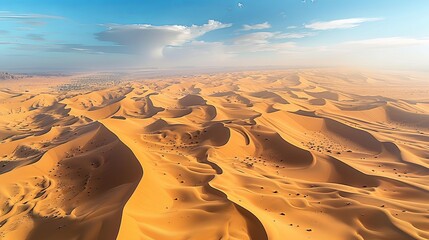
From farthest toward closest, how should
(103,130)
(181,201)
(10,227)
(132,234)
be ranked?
(103,130), (181,201), (10,227), (132,234)

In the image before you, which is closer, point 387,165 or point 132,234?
point 132,234

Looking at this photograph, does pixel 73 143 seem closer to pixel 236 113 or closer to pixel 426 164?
pixel 236 113

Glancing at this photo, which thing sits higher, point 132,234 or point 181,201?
point 132,234

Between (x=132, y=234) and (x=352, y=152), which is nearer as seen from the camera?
(x=132, y=234)

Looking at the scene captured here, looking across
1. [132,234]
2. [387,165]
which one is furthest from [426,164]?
[132,234]

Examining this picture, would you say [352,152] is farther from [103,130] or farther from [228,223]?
[103,130]

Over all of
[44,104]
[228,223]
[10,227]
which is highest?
[228,223]

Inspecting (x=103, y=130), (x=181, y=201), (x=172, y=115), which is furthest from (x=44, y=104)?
(x=181, y=201)

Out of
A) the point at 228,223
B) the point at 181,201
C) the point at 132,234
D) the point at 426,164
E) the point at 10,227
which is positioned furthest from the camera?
the point at 426,164

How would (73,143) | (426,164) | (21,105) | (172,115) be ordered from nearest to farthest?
(426,164) < (73,143) < (172,115) < (21,105)
